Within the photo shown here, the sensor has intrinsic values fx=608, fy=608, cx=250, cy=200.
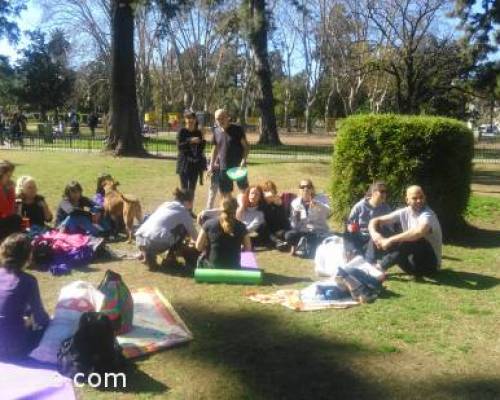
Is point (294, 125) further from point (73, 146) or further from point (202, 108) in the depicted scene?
point (73, 146)

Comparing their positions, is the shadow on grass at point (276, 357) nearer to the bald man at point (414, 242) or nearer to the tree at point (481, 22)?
the bald man at point (414, 242)

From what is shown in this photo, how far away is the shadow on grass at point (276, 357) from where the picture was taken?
420 centimetres

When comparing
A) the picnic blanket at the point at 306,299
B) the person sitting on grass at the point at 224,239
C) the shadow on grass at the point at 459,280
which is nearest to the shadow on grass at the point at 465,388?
the picnic blanket at the point at 306,299

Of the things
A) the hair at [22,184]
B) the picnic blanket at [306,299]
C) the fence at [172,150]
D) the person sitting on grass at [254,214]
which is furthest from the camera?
the fence at [172,150]

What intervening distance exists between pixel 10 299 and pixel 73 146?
22.7 m

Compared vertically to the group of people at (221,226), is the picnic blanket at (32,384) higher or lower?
lower

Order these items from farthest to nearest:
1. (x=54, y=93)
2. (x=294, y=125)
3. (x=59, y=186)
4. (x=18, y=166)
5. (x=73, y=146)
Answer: (x=294, y=125)
(x=54, y=93)
(x=73, y=146)
(x=18, y=166)
(x=59, y=186)

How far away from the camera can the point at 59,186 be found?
1387 cm

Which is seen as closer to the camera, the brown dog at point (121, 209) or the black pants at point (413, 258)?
the black pants at point (413, 258)

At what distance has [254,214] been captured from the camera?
29.4 ft

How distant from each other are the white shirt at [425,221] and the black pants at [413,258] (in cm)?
8

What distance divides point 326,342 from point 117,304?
176 centimetres

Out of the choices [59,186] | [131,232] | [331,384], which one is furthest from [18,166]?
[331,384]

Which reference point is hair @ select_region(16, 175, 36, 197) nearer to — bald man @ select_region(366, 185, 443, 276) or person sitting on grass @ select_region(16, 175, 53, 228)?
person sitting on grass @ select_region(16, 175, 53, 228)
